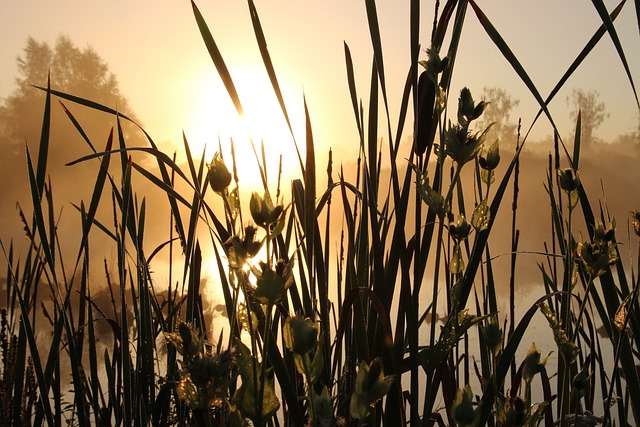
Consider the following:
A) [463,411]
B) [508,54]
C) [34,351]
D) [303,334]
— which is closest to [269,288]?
[303,334]

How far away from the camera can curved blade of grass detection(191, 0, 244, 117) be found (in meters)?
0.65

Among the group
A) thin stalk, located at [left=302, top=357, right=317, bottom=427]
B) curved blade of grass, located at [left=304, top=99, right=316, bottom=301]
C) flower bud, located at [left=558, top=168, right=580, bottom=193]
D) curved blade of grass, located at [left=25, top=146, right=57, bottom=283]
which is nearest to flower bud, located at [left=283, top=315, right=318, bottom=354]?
thin stalk, located at [left=302, top=357, right=317, bottom=427]

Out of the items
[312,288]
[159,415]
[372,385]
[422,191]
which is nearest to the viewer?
[372,385]

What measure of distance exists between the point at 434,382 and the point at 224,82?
15.8 inches

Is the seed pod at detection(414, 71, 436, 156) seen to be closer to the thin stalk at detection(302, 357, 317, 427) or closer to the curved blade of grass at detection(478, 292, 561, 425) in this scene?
the curved blade of grass at detection(478, 292, 561, 425)

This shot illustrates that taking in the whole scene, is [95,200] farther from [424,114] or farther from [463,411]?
[463,411]

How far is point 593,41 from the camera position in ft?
2.44

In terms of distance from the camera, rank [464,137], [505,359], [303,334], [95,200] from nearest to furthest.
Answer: [303,334] → [464,137] → [505,359] → [95,200]

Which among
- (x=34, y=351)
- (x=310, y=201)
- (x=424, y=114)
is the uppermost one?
(x=424, y=114)

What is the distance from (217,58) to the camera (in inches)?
25.8

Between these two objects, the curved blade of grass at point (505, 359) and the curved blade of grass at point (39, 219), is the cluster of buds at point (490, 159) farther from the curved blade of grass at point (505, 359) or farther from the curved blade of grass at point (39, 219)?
the curved blade of grass at point (39, 219)

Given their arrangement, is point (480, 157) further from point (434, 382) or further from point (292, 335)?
point (292, 335)

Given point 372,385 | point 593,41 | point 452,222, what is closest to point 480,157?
point 452,222

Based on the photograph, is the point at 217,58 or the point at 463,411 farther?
the point at 217,58
